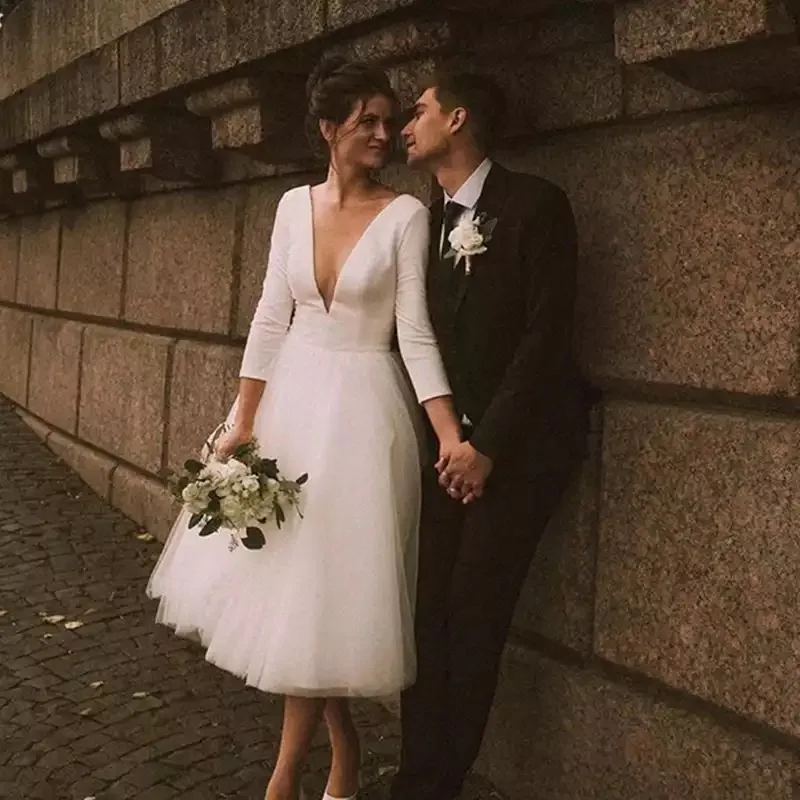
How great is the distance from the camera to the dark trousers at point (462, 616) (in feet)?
9.90

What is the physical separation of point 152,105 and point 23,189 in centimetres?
244

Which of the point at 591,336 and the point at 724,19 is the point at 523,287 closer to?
the point at 591,336

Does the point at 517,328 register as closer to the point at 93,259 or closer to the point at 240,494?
the point at 240,494

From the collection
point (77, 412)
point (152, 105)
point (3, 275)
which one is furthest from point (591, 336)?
point (3, 275)

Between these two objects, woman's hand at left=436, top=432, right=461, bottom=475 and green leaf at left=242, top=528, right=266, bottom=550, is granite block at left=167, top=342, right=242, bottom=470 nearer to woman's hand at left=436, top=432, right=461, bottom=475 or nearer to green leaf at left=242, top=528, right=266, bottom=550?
green leaf at left=242, top=528, right=266, bottom=550

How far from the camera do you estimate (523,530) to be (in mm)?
3047

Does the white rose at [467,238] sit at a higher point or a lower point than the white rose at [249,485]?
higher

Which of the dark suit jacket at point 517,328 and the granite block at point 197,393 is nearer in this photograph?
the dark suit jacket at point 517,328

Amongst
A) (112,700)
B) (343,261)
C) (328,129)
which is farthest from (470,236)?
(112,700)

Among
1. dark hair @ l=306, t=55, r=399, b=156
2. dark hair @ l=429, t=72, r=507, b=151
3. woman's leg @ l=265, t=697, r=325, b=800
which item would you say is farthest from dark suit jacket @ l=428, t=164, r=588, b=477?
woman's leg @ l=265, t=697, r=325, b=800

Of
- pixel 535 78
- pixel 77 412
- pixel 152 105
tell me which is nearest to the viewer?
pixel 535 78

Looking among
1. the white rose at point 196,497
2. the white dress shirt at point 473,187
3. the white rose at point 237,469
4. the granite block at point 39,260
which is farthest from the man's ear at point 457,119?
the granite block at point 39,260

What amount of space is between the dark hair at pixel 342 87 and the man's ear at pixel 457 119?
0.19 meters

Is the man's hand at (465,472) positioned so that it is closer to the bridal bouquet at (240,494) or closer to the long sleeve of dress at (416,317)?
the long sleeve of dress at (416,317)
